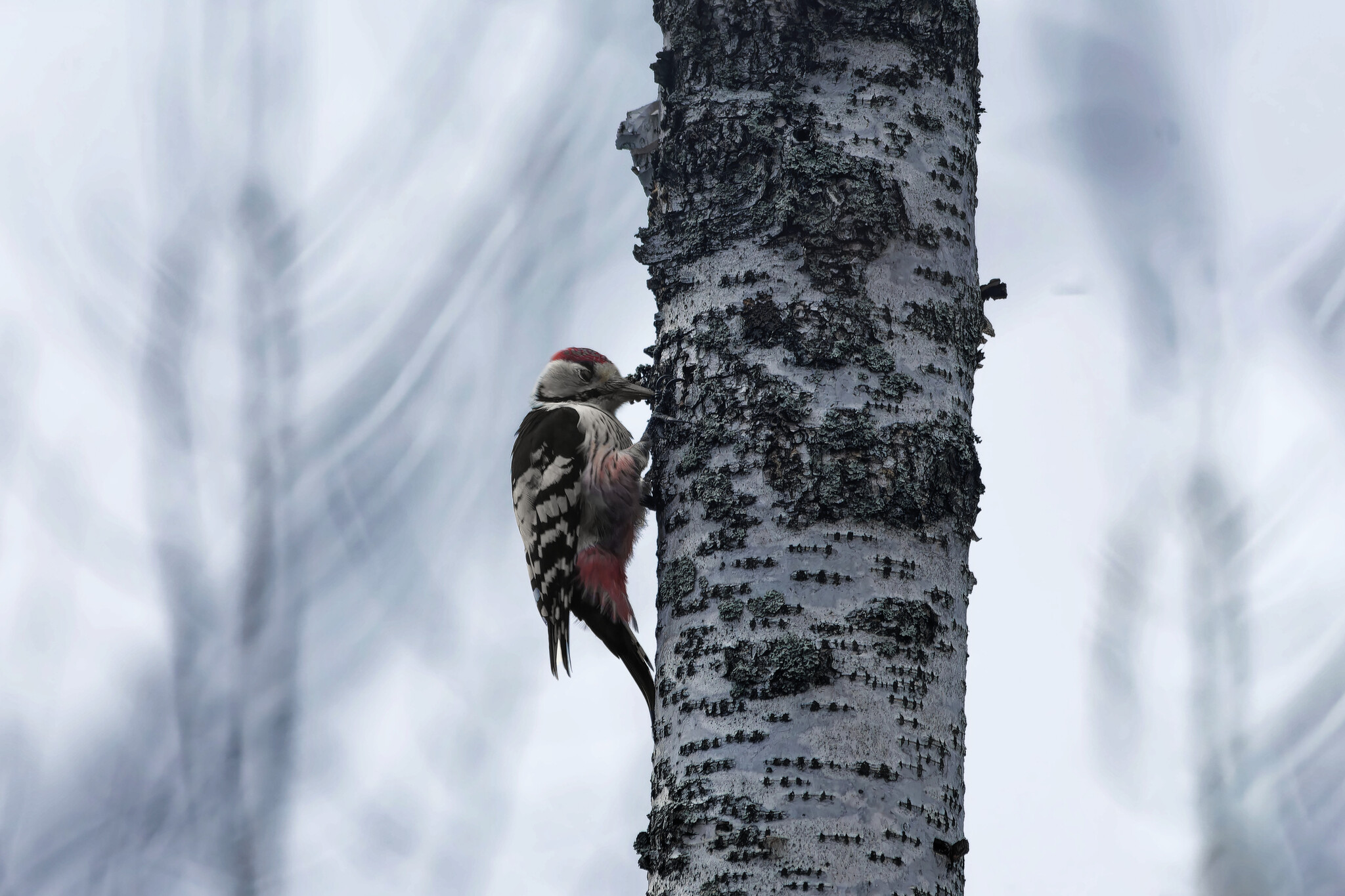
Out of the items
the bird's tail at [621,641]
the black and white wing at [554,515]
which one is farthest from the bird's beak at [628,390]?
the bird's tail at [621,641]

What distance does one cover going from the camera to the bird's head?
352 centimetres

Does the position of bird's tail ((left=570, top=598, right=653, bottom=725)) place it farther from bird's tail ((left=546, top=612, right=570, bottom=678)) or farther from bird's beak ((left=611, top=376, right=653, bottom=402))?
bird's beak ((left=611, top=376, right=653, bottom=402))

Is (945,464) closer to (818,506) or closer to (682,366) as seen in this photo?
(818,506)

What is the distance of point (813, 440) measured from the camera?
1762 mm

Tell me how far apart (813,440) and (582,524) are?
53.4 inches

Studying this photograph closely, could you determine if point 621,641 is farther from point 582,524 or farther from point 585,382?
point 585,382

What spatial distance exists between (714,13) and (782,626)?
113 centimetres

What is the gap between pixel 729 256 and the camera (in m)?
1.94

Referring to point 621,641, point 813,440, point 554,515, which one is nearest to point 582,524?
point 554,515

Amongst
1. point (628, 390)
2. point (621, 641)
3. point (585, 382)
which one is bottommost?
point (621, 641)

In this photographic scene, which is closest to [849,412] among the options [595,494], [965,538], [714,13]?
[965,538]

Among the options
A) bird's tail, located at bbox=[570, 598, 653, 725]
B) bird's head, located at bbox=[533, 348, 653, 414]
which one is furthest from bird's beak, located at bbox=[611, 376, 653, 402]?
bird's tail, located at bbox=[570, 598, 653, 725]

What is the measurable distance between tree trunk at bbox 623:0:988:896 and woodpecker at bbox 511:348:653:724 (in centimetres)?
90

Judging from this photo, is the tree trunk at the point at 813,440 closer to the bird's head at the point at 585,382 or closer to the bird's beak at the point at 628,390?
the bird's beak at the point at 628,390
